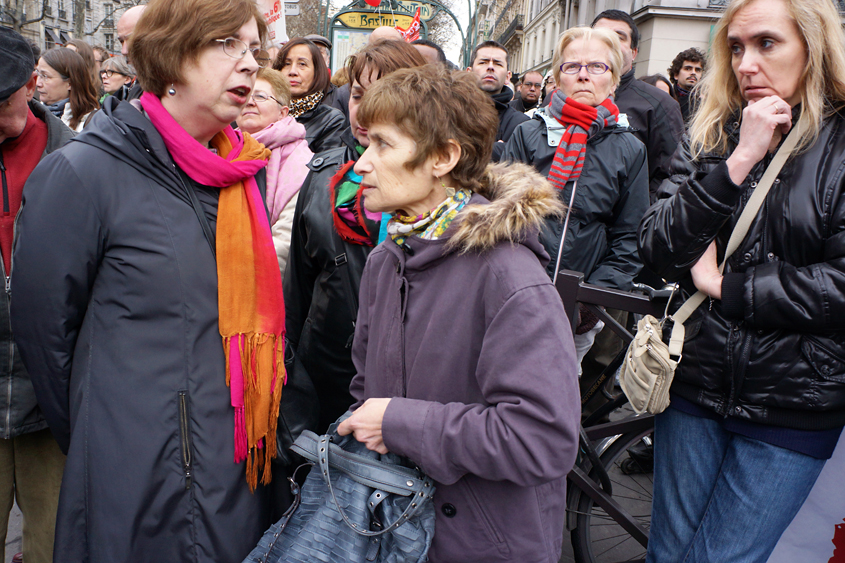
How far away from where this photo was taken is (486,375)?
1448 millimetres

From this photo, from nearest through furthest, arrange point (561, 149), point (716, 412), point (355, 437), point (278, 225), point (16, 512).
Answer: point (355, 437), point (716, 412), point (278, 225), point (561, 149), point (16, 512)

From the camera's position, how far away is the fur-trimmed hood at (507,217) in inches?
57.3

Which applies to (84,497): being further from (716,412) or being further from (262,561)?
(716,412)

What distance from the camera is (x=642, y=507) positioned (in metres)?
3.06

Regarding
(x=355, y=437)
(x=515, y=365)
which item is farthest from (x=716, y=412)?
(x=355, y=437)

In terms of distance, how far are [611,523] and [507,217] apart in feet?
6.69

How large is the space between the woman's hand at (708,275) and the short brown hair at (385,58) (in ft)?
4.33

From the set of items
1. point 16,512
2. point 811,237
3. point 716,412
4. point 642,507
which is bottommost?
point 16,512

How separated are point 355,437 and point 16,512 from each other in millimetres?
3090

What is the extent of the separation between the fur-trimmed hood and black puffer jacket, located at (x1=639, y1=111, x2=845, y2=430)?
64cm

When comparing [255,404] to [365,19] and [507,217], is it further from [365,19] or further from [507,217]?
[365,19]

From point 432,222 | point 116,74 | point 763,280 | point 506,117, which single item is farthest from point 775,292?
point 116,74

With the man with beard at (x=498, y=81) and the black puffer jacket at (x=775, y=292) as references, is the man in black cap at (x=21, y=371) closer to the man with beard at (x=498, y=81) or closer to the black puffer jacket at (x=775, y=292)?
the black puffer jacket at (x=775, y=292)

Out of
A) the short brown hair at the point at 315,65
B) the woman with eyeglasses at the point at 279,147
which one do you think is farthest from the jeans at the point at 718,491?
the short brown hair at the point at 315,65
